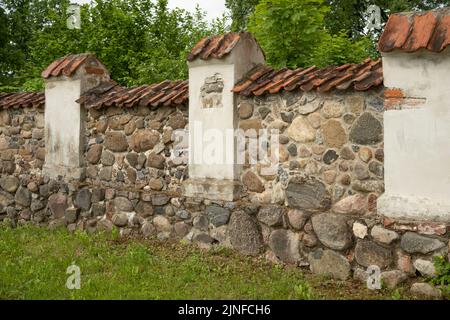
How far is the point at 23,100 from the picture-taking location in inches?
273

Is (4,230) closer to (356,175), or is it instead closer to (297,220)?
(297,220)

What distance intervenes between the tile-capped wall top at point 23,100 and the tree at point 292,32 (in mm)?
3489

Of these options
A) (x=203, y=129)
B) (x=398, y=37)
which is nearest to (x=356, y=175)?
(x=398, y=37)

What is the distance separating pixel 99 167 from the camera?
6.17m

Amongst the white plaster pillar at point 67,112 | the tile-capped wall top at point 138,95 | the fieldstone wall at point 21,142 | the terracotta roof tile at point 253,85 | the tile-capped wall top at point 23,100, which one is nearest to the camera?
the terracotta roof tile at point 253,85

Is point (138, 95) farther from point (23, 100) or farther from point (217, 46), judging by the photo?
point (23, 100)

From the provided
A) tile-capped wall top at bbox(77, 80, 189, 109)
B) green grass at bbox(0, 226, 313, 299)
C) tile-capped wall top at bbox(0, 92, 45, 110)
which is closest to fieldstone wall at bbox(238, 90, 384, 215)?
green grass at bbox(0, 226, 313, 299)

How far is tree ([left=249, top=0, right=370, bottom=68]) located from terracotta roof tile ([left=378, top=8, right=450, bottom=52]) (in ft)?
11.0

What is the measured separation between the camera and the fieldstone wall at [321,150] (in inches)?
157

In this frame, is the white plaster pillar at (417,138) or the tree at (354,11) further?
the tree at (354,11)

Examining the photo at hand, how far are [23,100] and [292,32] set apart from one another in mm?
4162

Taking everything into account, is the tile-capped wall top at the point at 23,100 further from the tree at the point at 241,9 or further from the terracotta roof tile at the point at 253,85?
the tree at the point at 241,9

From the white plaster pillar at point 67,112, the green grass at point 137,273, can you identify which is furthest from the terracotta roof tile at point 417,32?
the white plaster pillar at point 67,112
